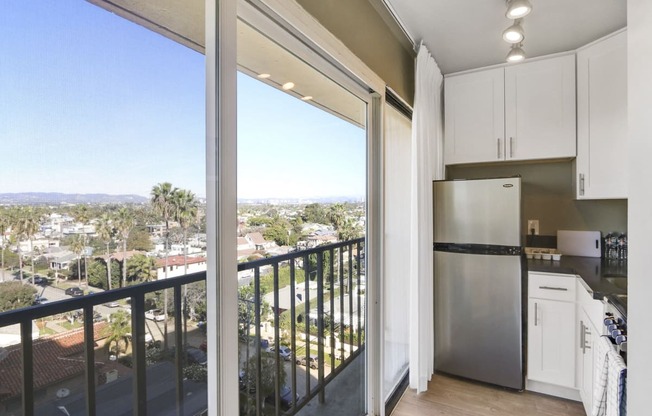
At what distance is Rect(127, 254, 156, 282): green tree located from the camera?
2.52 feet

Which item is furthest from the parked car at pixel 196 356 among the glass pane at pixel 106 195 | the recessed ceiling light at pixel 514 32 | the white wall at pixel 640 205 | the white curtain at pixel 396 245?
the recessed ceiling light at pixel 514 32

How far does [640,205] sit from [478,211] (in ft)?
5.66

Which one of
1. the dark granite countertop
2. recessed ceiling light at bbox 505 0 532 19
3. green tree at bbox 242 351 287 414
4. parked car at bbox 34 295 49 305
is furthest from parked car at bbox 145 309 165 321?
recessed ceiling light at bbox 505 0 532 19

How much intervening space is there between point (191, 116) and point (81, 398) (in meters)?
0.70

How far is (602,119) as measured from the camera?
7.63ft

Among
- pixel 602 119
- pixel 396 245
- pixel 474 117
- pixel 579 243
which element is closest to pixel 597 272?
pixel 579 243

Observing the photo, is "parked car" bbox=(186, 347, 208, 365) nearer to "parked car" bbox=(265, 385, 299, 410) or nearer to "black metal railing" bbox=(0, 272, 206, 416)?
"black metal railing" bbox=(0, 272, 206, 416)

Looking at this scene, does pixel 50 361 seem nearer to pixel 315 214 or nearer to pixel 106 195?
pixel 106 195

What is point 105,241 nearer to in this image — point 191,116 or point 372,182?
point 191,116

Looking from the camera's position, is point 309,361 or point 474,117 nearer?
point 309,361

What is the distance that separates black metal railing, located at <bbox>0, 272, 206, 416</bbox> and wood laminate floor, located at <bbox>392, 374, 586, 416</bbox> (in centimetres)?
187

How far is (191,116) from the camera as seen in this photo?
0.90 meters

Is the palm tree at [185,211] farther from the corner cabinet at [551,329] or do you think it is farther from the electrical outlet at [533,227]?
the electrical outlet at [533,227]

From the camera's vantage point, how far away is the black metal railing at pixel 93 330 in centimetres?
60
